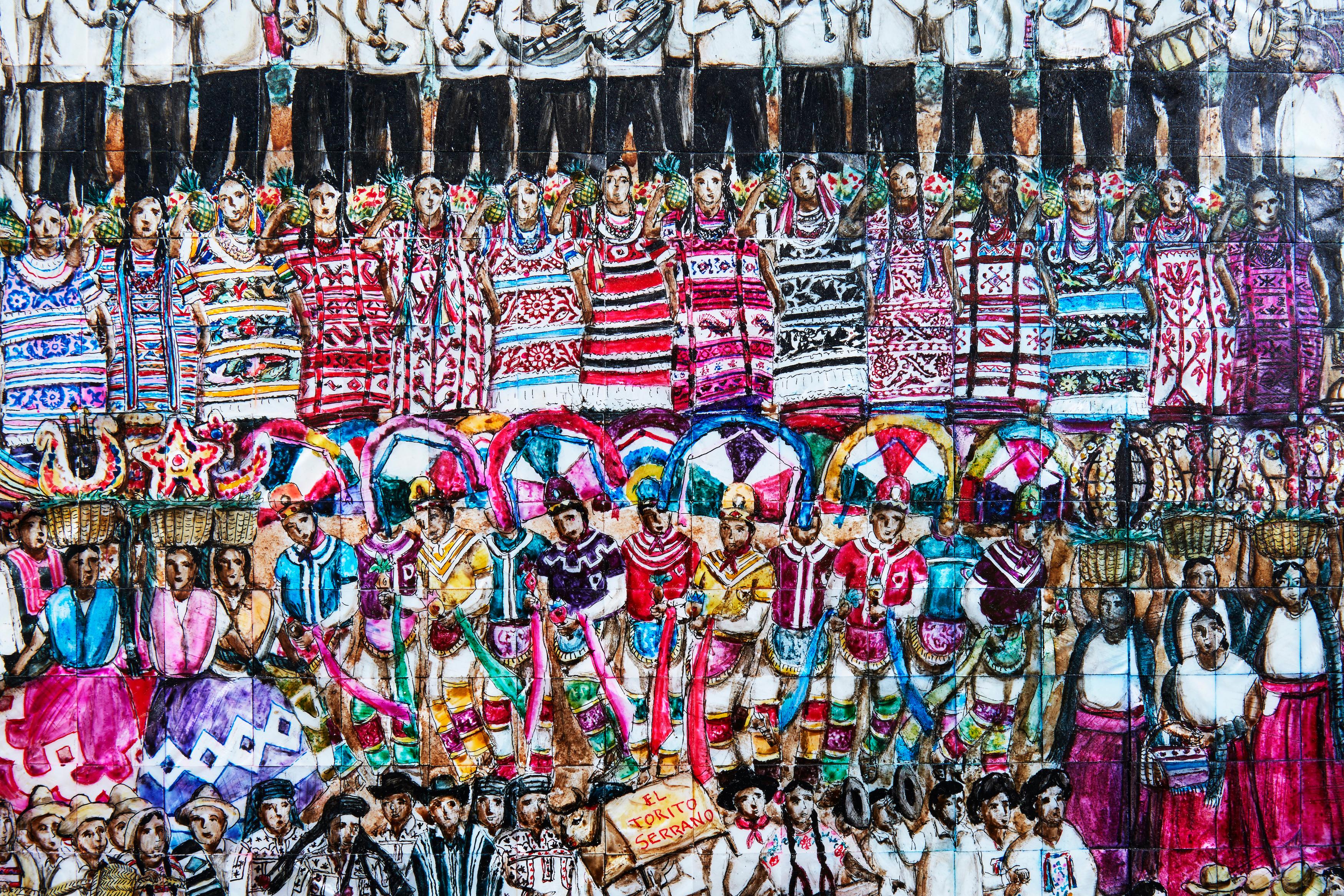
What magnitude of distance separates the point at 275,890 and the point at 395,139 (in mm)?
3771

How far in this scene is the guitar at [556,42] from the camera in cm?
481

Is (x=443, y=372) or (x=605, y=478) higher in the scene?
(x=443, y=372)

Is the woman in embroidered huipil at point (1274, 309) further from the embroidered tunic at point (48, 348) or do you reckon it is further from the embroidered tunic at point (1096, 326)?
the embroidered tunic at point (48, 348)

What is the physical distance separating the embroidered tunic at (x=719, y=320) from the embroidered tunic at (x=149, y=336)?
2.46m

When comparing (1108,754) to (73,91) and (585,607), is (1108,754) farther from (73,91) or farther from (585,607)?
(73,91)

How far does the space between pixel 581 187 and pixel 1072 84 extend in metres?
2.54

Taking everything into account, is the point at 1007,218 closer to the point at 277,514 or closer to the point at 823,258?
the point at 823,258

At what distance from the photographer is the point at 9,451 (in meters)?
4.79

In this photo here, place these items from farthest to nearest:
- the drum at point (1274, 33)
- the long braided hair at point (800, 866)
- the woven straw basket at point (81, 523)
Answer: the drum at point (1274, 33)
the woven straw basket at point (81, 523)
the long braided hair at point (800, 866)

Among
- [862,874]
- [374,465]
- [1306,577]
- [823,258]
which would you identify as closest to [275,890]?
[374,465]

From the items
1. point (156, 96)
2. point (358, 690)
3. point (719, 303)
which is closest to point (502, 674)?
point (358, 690)

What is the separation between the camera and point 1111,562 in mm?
4781

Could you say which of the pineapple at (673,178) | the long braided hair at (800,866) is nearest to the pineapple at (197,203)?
the pineapple at (673,178)

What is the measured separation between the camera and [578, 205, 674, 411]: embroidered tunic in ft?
15.8
